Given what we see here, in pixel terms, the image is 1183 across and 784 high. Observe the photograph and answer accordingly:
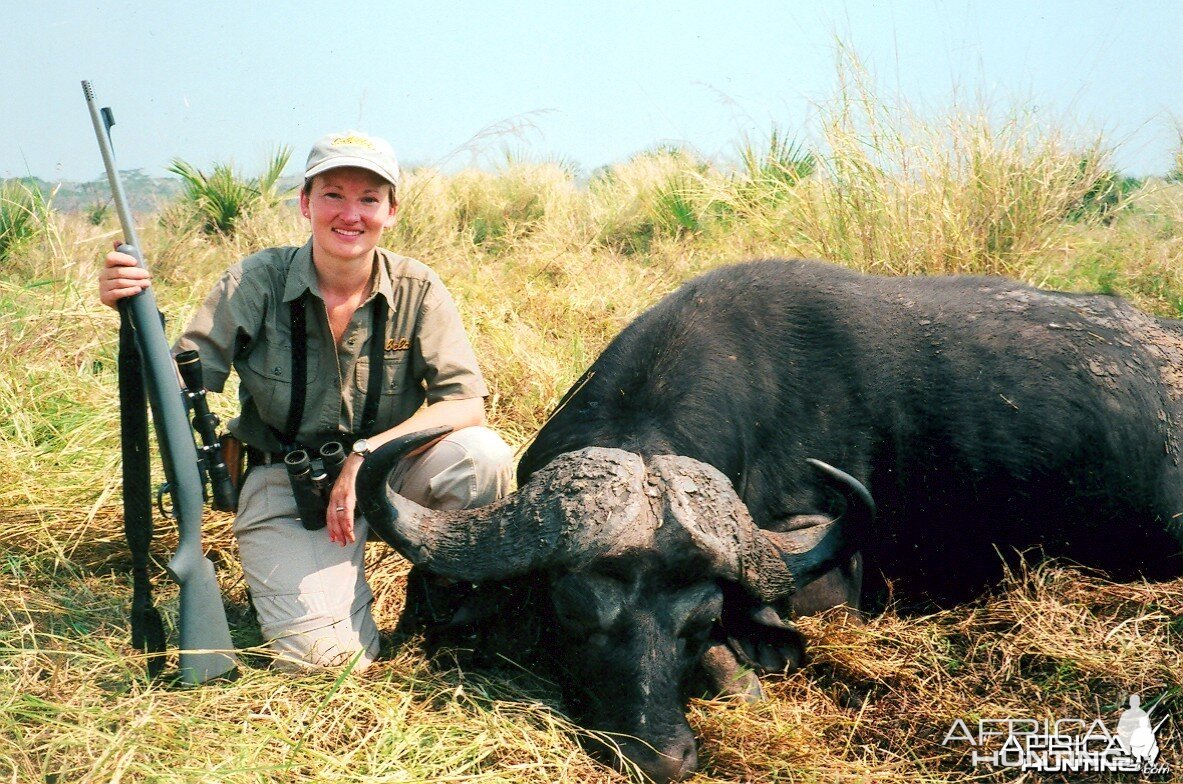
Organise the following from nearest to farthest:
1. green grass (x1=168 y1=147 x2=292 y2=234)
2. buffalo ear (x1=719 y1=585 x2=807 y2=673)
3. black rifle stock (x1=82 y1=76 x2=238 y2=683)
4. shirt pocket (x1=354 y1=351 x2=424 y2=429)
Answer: black rifle stock (x1=82 y1=76 x2=238 y2=683)
buffalo ear (x1=719 y1=585 x2=807 y2=673)
shirt pocket (x1=354 y1=351 x2=424 y2=429)
green grass (x1=168 y1=147 x2=292 y2=234)

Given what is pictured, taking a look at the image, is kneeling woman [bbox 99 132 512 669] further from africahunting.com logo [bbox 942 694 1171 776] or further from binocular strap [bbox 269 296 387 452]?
africahunting.com logo [bbox 942 694 1171 776]

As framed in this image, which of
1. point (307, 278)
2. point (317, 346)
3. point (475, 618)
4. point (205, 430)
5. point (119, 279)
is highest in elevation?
point (119, 279)

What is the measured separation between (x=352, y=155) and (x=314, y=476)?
118 centimetres

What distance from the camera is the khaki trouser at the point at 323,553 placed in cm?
346

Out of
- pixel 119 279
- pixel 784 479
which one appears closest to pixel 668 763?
pixel 784 479

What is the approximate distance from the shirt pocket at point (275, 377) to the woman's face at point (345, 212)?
401 millimetres

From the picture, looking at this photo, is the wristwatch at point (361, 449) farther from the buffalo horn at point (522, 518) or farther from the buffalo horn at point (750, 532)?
the buffalo horn at point (750, 532)

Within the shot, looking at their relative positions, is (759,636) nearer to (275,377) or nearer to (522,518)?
(522,518)

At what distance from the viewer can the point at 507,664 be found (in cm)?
344

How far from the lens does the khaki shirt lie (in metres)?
3.70

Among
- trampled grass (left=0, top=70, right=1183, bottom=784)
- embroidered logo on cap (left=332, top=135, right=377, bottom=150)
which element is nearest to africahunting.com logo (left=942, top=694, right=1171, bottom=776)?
trampled grass (left=0, top=70, right=1183, bottom=784)

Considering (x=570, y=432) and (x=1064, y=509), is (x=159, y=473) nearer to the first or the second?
(x=570, y=432)

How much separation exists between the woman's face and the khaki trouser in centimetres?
82

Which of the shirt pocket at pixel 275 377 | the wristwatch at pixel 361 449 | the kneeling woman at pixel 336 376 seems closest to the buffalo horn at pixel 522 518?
the wristwatch at pixel 361 449
